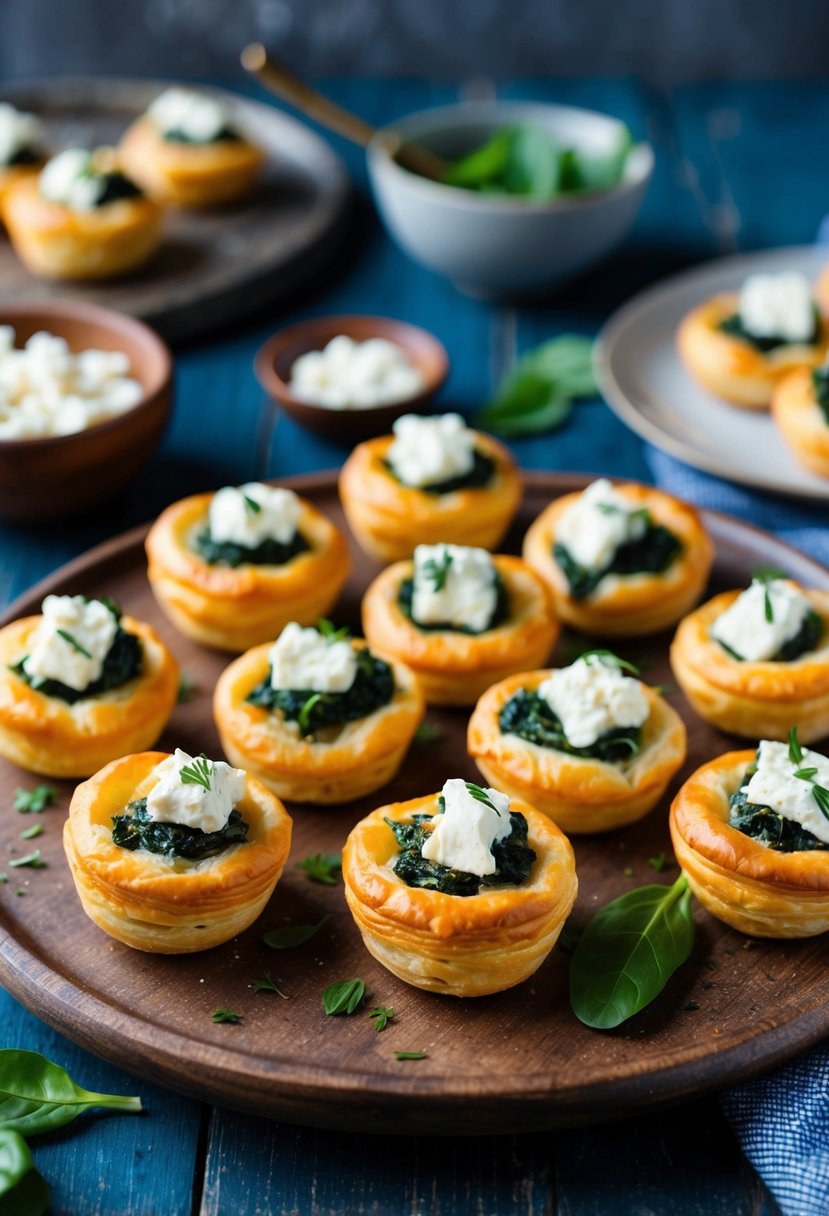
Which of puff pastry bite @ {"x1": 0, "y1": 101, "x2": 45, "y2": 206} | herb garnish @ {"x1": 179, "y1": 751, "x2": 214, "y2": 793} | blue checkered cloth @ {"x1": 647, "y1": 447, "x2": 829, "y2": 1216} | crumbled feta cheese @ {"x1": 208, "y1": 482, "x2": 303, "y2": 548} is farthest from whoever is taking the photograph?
puff pastry bite @ {"x1": 0, "y1": 101, "x2": 45, "y2": 206}

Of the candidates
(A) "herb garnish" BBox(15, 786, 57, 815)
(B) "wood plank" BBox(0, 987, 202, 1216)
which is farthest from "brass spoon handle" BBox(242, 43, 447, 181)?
(B) "wood plank" BBox(0, 987, 202, 1216)

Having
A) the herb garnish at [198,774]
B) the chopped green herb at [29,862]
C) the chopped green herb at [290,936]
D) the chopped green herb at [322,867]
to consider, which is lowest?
the chopped green herb at [29,862]

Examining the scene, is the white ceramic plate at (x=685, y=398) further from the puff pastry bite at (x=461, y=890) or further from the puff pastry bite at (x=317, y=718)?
the puff pastry bite at (x=461, y=890)

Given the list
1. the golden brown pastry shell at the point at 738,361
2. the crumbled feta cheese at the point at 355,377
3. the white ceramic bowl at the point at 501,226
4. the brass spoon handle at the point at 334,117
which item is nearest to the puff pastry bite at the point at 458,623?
the crumbled feta cheese at the point at 355,377

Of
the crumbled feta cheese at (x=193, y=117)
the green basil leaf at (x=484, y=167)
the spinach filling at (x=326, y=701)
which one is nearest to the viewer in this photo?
→ the spinach filling at (x=326, y=701)

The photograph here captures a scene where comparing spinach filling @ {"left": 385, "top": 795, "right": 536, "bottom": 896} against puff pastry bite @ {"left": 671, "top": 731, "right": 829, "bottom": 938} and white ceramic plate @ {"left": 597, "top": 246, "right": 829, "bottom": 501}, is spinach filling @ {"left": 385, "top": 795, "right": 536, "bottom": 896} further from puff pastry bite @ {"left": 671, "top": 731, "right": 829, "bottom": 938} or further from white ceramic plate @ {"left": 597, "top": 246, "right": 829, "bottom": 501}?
white ceramic plate @ {"left": 597, "top": 246, "right": 829, "bottom": 501}

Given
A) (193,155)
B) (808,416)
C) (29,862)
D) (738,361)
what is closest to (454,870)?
(29,862)
